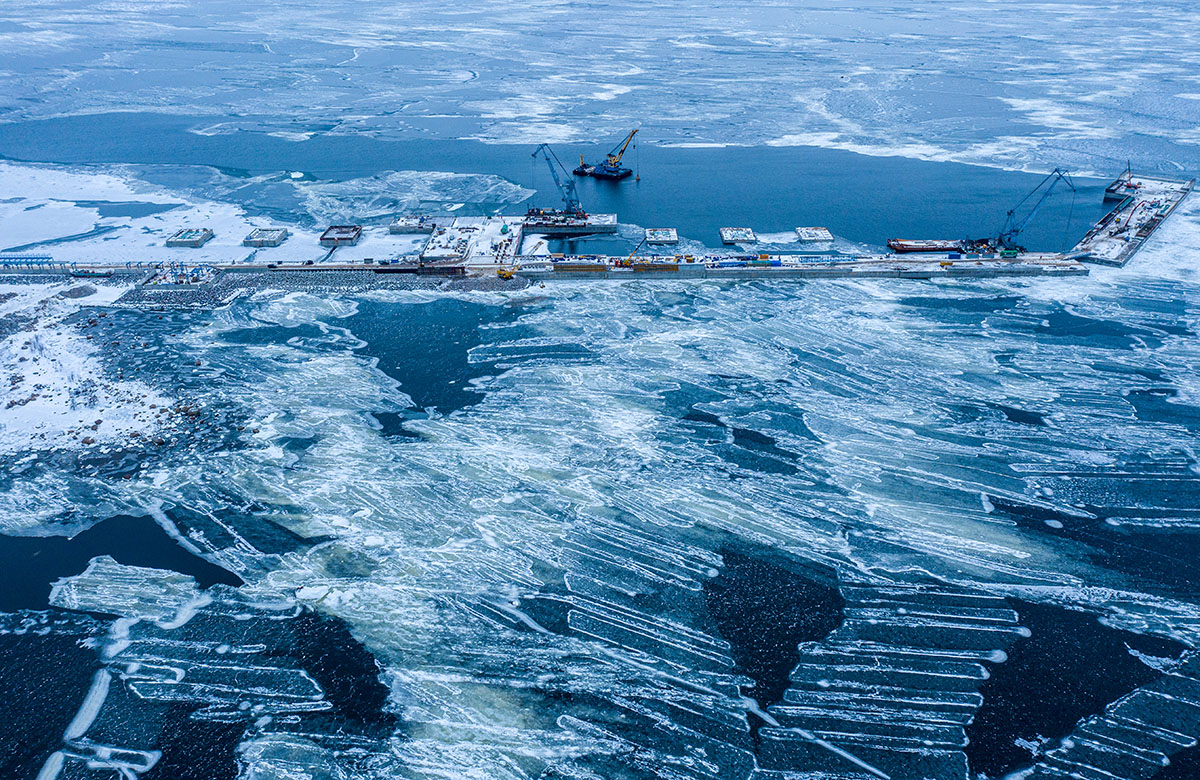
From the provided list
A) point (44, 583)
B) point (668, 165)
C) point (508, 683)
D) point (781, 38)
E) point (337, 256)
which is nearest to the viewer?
point (508, 683)

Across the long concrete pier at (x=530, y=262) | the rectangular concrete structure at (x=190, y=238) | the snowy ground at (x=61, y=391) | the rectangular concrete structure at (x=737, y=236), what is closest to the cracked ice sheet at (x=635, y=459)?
the long concrete pier at (x=530, y=262)

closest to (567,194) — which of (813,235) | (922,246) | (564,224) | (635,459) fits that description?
(564,224)

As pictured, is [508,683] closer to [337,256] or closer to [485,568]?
[485,568]

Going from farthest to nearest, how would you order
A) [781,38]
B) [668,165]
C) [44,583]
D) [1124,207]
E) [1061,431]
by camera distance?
[781,38] < [668,165] < [1124,207] < [1061,431] < [44,583]

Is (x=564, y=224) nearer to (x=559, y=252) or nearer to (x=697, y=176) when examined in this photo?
(x=559, y=252)

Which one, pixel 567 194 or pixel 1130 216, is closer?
pixel 1130 216

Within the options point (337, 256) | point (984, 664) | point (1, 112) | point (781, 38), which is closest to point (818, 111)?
point (781, 38)
